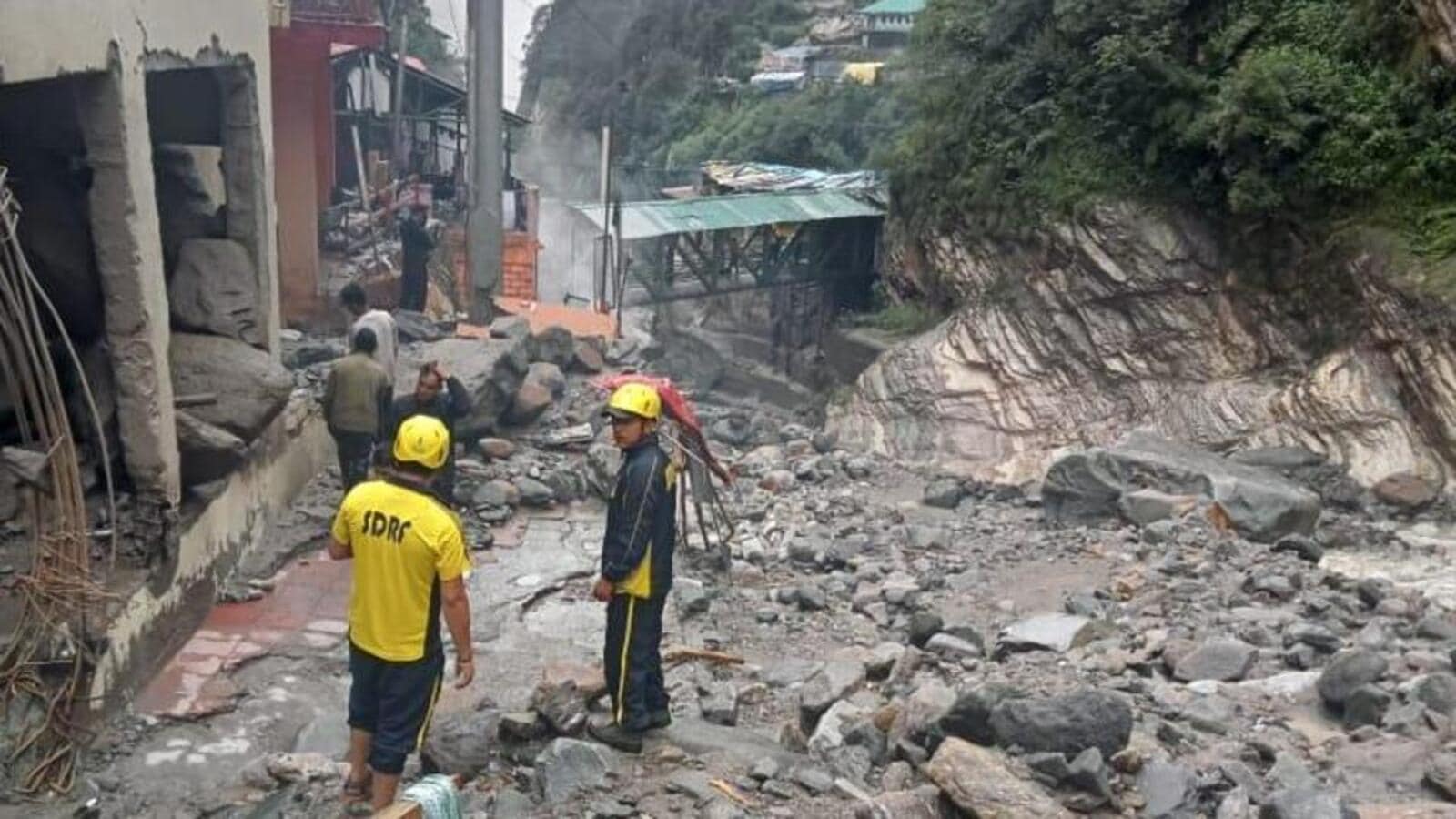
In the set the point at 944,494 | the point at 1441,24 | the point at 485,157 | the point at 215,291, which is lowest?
the point at 944,494

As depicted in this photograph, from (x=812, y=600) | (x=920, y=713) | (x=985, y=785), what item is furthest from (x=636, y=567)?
(x=812, y=600)

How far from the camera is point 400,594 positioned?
4516 mm

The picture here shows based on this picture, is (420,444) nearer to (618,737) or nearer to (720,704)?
(618,737)

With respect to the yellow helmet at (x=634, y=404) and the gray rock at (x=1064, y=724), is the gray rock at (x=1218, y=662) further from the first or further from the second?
the yellow helmet at (x=634, y=404)

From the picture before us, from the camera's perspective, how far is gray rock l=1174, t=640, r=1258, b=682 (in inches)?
247

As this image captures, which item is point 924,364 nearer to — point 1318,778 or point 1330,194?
point 1330,194

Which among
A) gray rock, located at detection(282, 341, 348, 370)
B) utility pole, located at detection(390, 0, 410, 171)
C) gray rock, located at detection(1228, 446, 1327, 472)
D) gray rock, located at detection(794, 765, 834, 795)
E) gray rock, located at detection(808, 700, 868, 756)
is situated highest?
utility pole, located at detection(390, 0, 410, 171)

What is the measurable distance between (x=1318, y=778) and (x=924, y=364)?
1359 cm

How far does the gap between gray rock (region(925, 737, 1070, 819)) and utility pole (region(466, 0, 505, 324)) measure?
37.3 feet

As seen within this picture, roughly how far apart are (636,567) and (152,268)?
2.76m

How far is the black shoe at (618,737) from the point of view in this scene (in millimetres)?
5238

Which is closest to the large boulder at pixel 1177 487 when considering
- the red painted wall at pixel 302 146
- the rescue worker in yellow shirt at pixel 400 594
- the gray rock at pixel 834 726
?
the gray rock at pixel 834 726

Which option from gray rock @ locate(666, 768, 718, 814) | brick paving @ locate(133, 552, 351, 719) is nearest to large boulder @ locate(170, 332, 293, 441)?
brick paving @ locate(133, 552, 351, 719)

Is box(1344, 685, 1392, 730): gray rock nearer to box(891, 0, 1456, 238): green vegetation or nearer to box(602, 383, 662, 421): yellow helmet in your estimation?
box(602, 383, 662, 421): yellow helmet
